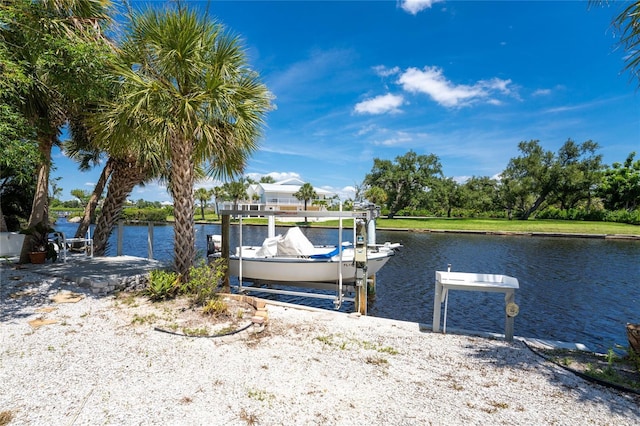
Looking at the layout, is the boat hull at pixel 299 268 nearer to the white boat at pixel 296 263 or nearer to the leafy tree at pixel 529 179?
the white boat at pixel 296 263

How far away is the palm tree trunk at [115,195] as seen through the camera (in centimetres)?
1123

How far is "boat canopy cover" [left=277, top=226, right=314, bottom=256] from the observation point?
10.0 metres

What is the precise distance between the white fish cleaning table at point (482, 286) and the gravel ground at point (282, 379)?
350 mm

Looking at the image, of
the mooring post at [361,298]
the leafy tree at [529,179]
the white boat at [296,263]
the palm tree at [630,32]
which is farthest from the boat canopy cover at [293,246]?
the leafy tree at [529,179]

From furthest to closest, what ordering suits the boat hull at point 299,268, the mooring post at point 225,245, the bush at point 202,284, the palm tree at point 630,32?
the boat hull at point 299,268
the mooring post at point 225,245
the bush at point 202,284
the palm tree at point 630,32

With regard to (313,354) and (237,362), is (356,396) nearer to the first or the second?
(313,354)

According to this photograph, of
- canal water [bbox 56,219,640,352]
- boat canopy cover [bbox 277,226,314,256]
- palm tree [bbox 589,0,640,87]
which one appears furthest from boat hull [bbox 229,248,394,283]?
palm tree [bbox 589,0,640,87]

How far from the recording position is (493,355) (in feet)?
15.3

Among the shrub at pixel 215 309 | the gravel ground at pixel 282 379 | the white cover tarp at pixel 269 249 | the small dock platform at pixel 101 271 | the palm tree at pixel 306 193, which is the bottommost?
the gravel ground at pixel 282 379

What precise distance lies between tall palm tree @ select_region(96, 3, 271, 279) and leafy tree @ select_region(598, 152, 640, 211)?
60.0 metres

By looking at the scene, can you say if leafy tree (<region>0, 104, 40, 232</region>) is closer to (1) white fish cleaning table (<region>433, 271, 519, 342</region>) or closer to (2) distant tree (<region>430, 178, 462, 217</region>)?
(1) white fish cleaning table (<region>433, 271, 519, 342</region>)

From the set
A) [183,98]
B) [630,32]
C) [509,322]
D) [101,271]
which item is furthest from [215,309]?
[630,32]

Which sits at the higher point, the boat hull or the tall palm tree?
the tall palm tree

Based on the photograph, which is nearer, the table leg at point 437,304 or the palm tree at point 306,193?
the table leg at point 437,304
